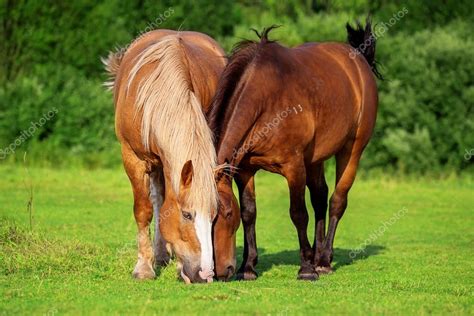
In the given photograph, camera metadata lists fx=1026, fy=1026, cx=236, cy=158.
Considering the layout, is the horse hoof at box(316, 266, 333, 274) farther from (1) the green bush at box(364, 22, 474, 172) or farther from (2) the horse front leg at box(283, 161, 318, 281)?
(1) the green bush at box(364, 22, 474, 172)

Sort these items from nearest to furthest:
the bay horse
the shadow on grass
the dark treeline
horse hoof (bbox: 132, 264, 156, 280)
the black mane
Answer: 1. the black mane
2. the bay horse
3. horse hoof (bbox: 132, 264, 156, 280)
4. the shadow on grass
5. the dark treeline

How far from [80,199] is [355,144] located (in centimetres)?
887

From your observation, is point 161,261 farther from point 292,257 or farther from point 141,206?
point 292,257

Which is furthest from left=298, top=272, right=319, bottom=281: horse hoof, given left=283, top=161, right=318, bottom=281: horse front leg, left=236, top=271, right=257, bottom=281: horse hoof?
A: left=236, top=271, right=257, bottom=281: horse hoof

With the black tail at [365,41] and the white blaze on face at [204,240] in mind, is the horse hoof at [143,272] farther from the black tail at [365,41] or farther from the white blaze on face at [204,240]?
the black tail at [365,41]

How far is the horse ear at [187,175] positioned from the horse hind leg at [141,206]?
4.00ft

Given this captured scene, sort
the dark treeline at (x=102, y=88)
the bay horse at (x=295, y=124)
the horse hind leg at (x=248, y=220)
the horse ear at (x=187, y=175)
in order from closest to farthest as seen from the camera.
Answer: the horse ear at (x=187, y=175) < the bay horse at (x=295, y=124) < the horse hind leg at (x=248, y=220) < the dark treeline at (x=102, y=88)

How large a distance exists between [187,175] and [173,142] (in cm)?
37

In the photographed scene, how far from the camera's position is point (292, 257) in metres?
13.1

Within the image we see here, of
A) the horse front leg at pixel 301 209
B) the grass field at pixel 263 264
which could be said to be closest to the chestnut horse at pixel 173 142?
the grass field at pixel 263 264

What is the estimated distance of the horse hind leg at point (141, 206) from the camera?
408 inches

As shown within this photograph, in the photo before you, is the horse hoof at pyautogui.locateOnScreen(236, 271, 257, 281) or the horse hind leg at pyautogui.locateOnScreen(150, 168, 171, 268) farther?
the horse hind leg at pyautogui.locateOnScreen(150, 168, 171, 268)

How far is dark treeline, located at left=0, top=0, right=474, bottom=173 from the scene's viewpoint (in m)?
24.3

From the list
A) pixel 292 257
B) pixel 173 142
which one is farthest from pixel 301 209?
pixel 292 257
